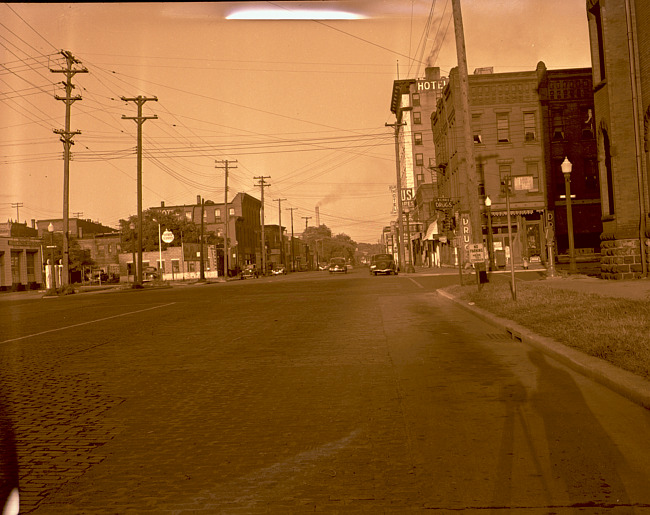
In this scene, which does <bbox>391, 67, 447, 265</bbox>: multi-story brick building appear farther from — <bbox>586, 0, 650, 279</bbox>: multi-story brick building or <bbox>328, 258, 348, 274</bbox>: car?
<bbox>586, 0, 650, 279</bbox>: multi-story brick building

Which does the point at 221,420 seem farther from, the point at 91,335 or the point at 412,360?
the point at 91,335

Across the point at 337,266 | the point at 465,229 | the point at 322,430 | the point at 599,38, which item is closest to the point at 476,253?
the point at 465,229

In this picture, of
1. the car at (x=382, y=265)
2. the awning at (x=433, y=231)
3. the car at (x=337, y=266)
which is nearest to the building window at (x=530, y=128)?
the awning at (x=433, y=231)

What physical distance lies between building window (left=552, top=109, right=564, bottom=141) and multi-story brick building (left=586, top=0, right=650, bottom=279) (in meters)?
25.3

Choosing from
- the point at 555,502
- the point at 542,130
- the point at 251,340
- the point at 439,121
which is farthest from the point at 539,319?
the point at 439,121

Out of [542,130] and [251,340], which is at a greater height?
[542,130]

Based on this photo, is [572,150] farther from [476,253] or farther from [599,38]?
[476,253]

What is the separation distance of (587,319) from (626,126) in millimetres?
12646

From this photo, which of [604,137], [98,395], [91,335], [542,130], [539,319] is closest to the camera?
[98,395]

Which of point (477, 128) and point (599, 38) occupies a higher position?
point (477, 128)

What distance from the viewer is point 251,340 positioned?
1233 centimetres

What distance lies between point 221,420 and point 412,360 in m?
3.90

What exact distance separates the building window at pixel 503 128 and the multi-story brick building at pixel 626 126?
25332mm

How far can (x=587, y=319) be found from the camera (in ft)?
35.6
